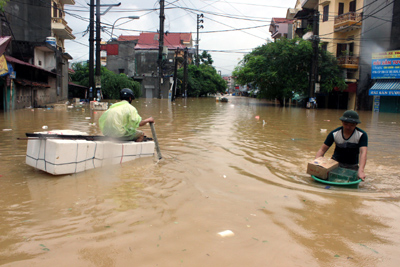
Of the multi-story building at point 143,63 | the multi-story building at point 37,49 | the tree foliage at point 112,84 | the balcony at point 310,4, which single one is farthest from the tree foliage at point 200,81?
the multi-story building at point 37,49

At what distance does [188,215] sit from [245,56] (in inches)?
1356

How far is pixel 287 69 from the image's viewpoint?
3275cm

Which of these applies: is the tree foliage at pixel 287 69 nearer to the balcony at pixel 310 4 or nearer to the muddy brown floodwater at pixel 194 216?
the balcony at pixel 310 4

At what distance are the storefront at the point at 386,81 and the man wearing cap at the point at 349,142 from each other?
25010 mm

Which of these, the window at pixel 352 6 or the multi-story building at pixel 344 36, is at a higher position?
the window at pixel 352 6

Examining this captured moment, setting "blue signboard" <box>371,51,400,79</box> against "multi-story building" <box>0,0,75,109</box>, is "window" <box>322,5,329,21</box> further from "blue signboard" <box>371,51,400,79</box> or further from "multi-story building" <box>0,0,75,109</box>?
"multi-story building" <box>0,0,75,109</box>

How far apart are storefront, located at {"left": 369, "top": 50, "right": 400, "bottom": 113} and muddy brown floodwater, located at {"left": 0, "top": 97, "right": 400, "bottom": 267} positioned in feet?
79.1

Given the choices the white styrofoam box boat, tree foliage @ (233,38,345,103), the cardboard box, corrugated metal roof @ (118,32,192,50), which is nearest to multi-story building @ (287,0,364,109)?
tree foliage @ (233,38,345,103)

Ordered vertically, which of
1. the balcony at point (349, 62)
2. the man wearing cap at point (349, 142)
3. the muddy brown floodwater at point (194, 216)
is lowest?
the muddy brown floodwater at point (194, 216)

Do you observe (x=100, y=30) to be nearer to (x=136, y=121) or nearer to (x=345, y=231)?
(x=136, y=121)

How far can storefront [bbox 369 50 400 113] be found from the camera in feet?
89.5

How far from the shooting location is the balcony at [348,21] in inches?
1213

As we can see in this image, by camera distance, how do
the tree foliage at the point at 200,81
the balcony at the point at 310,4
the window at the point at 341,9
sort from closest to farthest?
the window at the point at 341,9
the balcony at the point at 310,4
the tree foliage at the point at 200,81

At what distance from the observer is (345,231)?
Result: 12.1 feet
